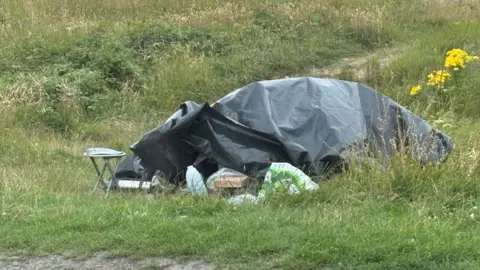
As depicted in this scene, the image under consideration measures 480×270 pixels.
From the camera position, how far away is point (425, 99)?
10.6m

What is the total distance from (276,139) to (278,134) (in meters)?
0.05

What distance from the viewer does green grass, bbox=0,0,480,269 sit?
4.77 meters

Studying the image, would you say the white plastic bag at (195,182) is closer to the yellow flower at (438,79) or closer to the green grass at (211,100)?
the green grass at (211,100)

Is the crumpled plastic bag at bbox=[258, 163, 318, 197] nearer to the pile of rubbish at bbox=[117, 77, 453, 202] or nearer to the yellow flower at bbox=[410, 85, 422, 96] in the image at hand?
the pile of rubbish at bbox=[117, 77, 453, 202]

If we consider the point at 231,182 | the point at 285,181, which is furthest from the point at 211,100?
the point at 285,181

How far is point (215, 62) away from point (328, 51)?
277 cm

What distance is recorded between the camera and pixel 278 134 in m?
6.76

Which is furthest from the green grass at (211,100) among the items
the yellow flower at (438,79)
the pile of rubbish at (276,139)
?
the pile of rubbish at (276,139)

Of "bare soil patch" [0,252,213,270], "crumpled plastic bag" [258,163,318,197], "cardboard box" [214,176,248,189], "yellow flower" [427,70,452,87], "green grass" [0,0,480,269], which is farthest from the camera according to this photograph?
"yellow flower" [427,70,452,87]

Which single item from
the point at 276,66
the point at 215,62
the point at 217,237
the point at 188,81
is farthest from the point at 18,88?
the point at 217,237

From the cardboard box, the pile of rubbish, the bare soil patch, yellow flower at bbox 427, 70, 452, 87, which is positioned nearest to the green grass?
the bare soil patch

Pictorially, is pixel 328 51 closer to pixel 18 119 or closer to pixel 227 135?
pixel 18 119

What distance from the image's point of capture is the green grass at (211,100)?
4766 mm

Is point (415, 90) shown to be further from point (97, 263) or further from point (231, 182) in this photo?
point (97, 263)
